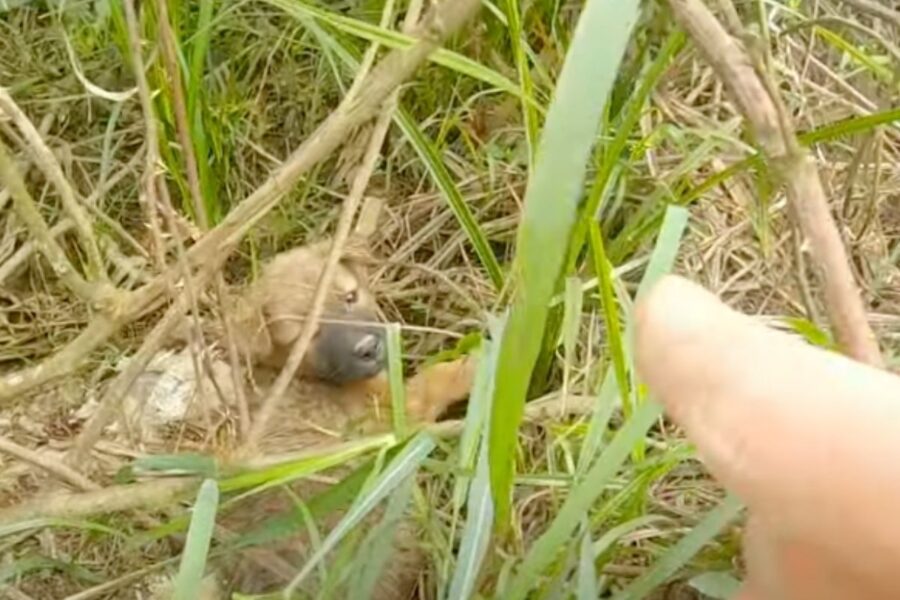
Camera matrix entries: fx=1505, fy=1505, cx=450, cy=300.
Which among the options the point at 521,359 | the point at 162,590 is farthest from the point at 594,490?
the point at 162,590

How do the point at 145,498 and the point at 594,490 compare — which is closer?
the point at 594,490

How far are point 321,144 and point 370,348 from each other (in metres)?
0.66

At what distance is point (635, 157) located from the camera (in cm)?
198

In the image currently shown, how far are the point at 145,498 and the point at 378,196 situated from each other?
3.05 ft

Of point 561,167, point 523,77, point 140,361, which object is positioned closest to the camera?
point 561,167

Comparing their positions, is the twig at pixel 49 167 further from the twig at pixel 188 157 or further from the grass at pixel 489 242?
the grass at pixel 489 242

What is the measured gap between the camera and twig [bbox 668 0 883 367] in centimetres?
83

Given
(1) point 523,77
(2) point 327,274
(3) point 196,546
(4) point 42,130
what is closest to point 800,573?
(3) point 196,546

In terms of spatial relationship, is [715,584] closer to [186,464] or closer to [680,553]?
[680,553]

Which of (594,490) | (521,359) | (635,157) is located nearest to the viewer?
(521,359)

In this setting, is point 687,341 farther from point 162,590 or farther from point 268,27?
point 268,27

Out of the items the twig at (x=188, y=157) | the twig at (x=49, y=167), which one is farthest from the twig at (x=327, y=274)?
the twig at (x=49, y=167)

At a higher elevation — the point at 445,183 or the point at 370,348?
the point at 445,183

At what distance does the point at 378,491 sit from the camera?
1.30 m
